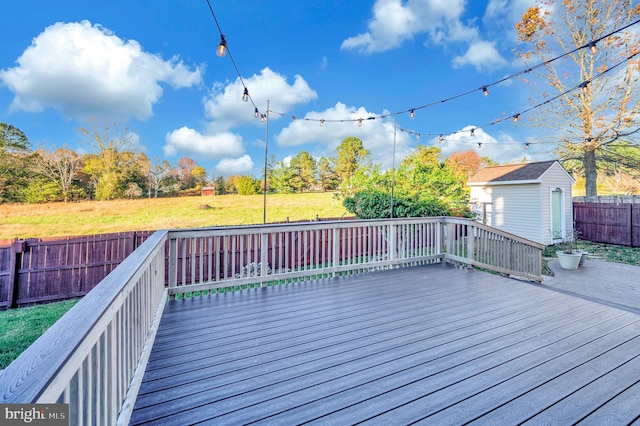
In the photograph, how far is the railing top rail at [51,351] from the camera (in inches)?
22.7

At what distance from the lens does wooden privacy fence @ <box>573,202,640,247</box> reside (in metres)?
9.33

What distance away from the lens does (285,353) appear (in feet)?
7.53

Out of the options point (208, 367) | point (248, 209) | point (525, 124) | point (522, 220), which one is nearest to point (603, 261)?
point (522, 220)

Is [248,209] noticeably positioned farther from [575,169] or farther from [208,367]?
[575,169]

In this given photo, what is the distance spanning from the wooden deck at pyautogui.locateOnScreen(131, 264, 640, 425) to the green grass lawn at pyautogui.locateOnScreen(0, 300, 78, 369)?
2052 millimetres

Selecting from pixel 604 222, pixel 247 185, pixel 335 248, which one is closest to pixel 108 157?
pixel 247 185

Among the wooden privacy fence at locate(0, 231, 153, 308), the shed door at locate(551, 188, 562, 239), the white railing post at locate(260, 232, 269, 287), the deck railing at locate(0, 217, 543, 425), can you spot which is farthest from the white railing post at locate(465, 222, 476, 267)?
the shed door at locate(551, 188, 562, 239)

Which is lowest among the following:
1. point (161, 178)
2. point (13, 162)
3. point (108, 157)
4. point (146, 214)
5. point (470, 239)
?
point (470, 239)

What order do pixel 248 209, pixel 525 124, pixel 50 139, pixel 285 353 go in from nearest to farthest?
pixel 285 353 → pixel 50 139 → pixel 525 124 → pixel 248 209

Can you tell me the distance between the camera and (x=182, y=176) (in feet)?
55.9

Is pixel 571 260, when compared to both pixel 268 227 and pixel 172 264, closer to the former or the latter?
pixel 268 227

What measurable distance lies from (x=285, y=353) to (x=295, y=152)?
20859 millimetres

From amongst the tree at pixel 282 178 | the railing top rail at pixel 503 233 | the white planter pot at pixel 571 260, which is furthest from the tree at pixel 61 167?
the white planter pot at pixel 571 260

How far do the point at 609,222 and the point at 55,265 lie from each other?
50.3 ft
